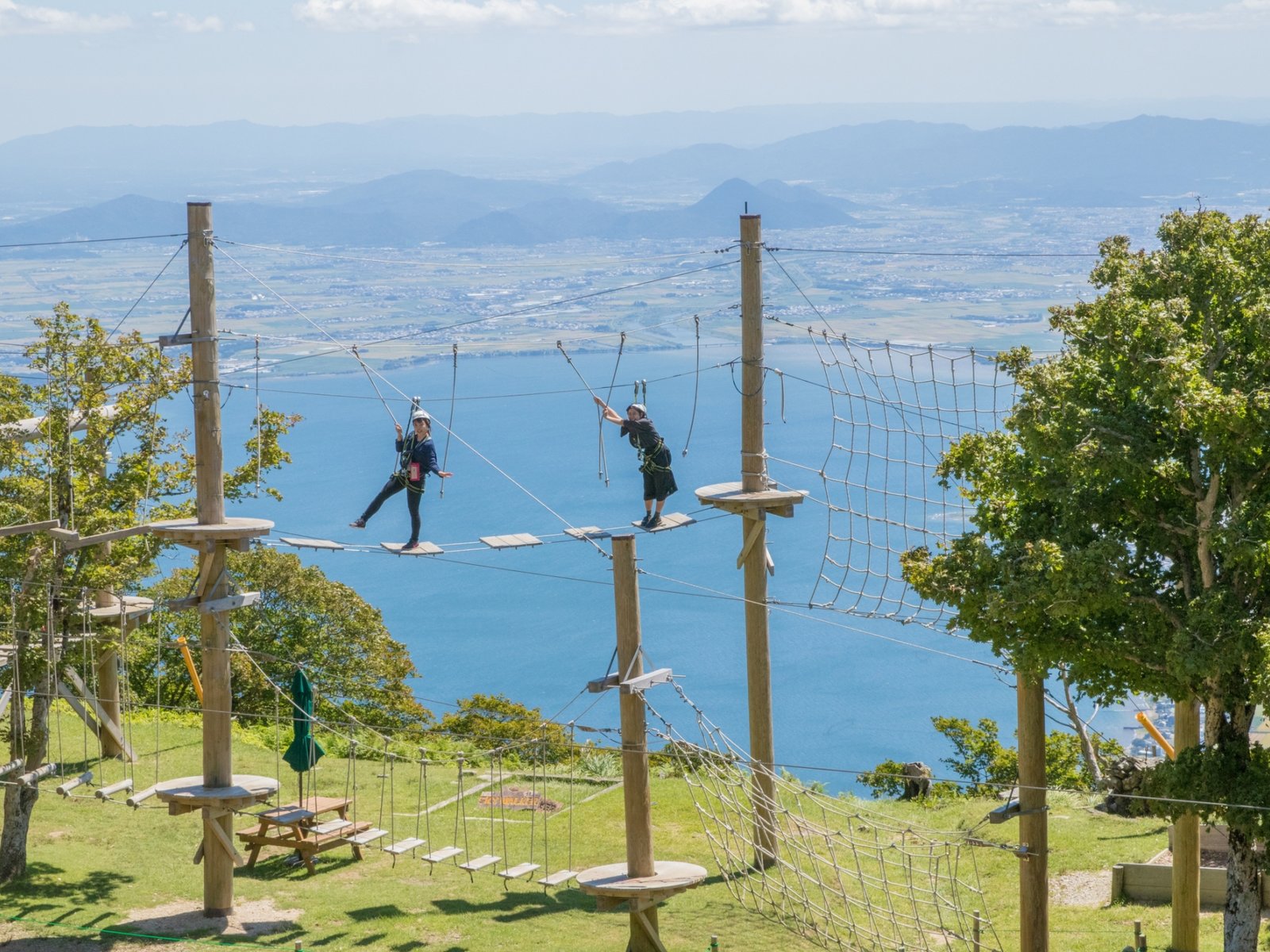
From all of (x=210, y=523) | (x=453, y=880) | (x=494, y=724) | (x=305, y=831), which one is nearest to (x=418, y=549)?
(x=210, y=523)

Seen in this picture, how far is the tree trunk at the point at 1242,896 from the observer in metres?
12.6

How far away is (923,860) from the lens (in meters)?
18.5

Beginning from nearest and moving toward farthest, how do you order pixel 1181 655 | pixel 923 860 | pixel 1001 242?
pixel 1181 655 → pixel 923 860 → pixel 1001 242

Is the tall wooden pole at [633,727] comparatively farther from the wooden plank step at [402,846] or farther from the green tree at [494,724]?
the green tree at [494,724]

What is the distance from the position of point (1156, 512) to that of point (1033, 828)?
2997 mm

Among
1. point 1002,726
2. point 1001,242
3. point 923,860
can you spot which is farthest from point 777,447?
point 923,860

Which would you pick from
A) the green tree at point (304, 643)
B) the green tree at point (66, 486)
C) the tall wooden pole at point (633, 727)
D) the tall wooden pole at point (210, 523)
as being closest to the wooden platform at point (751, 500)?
the tall wooden pole at point (633, 727)

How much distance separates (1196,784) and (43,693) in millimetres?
12226

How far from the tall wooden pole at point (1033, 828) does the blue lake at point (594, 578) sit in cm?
3428

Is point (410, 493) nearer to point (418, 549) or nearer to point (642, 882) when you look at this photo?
point (418, 549)

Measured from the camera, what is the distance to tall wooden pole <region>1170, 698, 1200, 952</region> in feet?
43.8

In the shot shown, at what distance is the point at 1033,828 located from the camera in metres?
13.4

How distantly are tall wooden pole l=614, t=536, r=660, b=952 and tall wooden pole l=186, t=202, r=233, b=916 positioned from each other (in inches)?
180

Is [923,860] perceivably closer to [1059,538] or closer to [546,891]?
[546,891]
